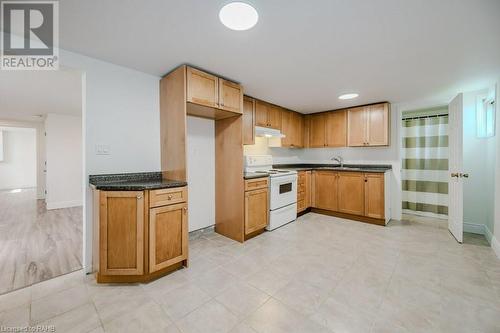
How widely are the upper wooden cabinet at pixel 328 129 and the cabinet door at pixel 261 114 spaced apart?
145 centimetres

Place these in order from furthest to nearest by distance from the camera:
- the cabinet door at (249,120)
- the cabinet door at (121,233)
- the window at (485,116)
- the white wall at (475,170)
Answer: the cabinet door at (249,120) < the white wall at (475,170) < the window at (485,116) < the cabinet door at (121,233)

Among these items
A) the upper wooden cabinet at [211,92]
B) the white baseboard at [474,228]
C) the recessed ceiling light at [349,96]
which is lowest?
the white baseboard at [474,228]

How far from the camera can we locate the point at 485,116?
2963 mm

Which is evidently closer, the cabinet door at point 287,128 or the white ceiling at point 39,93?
the white ceiling at point 39,93

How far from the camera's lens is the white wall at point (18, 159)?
749 cm

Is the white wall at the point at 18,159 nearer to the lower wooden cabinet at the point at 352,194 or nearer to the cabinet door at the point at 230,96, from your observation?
the cabinet door at the point at 230,96

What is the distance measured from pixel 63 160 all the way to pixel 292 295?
235 inches

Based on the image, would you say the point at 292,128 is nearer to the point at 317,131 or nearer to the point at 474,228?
the point at 317,131

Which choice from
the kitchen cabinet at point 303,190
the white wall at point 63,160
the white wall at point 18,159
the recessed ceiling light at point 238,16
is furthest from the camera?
the white wall at point 18,159

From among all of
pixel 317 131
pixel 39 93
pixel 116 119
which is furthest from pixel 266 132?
pixel 39 93

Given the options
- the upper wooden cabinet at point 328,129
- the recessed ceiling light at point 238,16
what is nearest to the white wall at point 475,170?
the upper wooden cabinet at point 328,129

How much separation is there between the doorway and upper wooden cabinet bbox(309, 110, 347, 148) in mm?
4082

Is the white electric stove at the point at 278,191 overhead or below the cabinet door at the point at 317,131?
below

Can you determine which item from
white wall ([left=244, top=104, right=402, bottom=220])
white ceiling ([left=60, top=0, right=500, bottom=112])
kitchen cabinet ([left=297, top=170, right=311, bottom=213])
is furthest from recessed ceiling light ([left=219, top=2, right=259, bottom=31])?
kitchen cabinet ([left=297, top=170, right=311, bottom=213])
